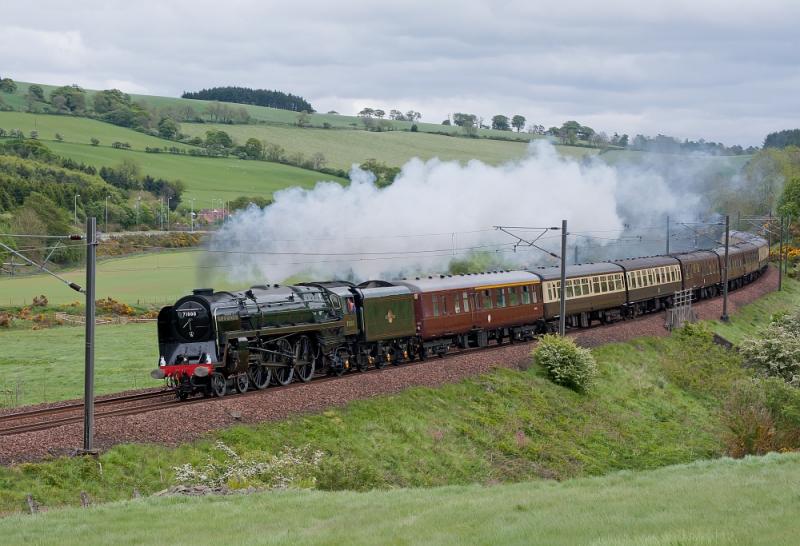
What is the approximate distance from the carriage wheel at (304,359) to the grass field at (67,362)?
30.3ft

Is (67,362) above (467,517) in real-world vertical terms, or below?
below

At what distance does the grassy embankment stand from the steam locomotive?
3.75 meters

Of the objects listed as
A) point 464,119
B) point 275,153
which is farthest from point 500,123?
point 275,153

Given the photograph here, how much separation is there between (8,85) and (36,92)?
399 inches

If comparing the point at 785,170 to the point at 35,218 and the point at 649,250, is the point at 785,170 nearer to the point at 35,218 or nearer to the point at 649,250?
the point at 649,250

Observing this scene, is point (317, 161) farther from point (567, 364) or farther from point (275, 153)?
point (567, 364)

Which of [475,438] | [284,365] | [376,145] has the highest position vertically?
[376,145]

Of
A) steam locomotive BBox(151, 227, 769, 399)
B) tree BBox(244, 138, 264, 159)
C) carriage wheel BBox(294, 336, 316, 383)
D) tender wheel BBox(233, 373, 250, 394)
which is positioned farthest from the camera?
tree BBox(244, 138, 264, 159)

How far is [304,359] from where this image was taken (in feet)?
116

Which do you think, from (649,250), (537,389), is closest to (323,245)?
(537,389)

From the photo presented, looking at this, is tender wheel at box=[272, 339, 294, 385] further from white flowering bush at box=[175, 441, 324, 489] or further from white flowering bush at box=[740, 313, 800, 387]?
white flowering bush at box=[740, 313, 800, 387]

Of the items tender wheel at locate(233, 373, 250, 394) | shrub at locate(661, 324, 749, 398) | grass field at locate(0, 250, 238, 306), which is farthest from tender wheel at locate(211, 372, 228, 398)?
grass field at locate(0, 250, 238, 306)

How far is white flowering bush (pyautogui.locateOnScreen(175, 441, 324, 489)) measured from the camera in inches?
921

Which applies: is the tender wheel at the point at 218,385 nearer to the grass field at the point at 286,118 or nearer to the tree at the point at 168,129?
the tree at the point at 168,129
